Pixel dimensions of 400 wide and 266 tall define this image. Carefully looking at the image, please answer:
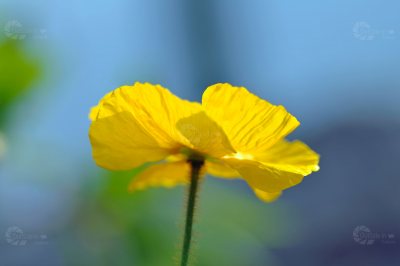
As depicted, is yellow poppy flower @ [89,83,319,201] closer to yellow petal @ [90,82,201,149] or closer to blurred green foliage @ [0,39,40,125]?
yellow petal @ [90,82,201,149]

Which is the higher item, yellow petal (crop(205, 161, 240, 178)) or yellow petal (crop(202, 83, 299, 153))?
yellow petal (crop(202, 83, 299, 153))

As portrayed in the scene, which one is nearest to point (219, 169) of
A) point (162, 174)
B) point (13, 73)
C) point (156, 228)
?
point (162, 174)

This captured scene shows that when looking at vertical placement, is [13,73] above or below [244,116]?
above

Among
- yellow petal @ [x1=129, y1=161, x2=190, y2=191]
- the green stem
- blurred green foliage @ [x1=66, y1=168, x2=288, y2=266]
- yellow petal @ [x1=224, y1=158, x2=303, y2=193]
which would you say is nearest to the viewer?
the green stem

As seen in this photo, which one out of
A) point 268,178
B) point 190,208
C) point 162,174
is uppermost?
point 162,174

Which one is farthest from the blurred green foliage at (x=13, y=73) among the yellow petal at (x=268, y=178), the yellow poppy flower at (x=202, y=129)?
the yellow petal at (x=268, y=178)

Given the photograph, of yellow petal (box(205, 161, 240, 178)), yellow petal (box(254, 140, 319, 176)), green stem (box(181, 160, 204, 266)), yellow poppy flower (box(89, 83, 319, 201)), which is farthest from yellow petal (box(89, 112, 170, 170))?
yellow petal (box(254, 140, 319, 176))

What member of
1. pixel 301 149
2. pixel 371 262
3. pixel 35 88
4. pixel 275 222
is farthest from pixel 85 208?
pixel 371 262

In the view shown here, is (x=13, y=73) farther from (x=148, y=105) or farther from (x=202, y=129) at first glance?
(x=202, y=129)
